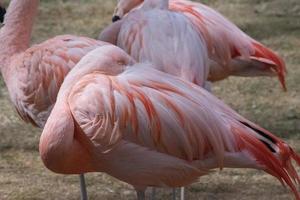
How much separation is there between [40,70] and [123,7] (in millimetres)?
829

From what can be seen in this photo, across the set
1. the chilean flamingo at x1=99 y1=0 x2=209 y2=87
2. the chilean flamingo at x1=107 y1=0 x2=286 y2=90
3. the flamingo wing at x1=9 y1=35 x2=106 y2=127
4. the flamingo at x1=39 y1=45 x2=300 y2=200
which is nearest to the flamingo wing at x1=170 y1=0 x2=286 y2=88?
the chilean flamingo at x1=107 y1=0 x2=286 y2=90

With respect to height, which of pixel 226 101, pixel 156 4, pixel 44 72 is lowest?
pixel 226 101

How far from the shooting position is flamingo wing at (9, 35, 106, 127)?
424 centimetres

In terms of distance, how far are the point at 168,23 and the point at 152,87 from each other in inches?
34.7

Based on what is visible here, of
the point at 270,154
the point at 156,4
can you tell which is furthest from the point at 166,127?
the point at 156,4

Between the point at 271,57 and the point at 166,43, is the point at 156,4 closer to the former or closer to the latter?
the point at 166,43

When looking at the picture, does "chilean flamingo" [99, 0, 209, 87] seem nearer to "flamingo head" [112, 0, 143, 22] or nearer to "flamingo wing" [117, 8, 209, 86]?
"flamingo wing" [117, 8, 209, 86]

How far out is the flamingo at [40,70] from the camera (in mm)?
4238

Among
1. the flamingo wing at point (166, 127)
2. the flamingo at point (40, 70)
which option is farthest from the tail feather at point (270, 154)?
the flamingo at point (40, 70)

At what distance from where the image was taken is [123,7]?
4910 millimetres

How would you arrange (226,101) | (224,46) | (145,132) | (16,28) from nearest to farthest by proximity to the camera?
(145,132), (16,28), (224,46), (226,101)

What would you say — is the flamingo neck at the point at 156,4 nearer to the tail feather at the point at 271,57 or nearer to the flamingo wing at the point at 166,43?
the flamingo wing at the point at 166,43

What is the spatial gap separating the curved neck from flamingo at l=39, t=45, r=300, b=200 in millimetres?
880

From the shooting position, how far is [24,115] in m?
4.39
